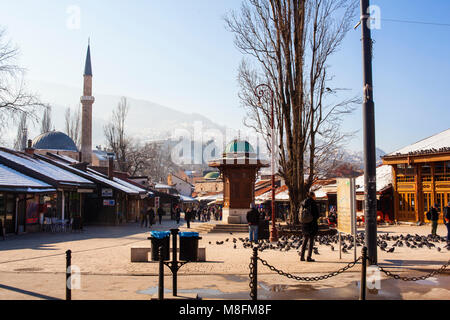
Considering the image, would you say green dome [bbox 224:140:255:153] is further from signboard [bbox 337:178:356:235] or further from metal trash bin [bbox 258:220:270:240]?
signboard [bbox 337:178:356:235]

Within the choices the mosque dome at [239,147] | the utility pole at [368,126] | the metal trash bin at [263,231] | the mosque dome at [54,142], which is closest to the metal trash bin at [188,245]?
the utility pole at [368,126]

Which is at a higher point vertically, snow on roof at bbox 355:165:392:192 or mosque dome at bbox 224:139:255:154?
mosque dome at bbox 224:139:255:154

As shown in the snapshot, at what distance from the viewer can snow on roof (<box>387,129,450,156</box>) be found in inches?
1190

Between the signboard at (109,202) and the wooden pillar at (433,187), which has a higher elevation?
the wooden pillar at (433,187)

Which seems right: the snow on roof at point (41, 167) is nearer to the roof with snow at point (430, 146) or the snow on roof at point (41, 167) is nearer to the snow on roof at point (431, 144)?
the roof with snow at point (430, 146)

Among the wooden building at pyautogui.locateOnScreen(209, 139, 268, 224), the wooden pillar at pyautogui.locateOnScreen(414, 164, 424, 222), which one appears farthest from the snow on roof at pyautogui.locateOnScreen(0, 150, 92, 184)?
the wooden pillar at pyautogui.locateOnScreen(414, 164, 424, 222)

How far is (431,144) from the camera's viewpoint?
1227 inches

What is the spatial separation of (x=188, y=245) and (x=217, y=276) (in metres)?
1.71

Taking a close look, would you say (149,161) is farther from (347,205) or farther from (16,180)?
(347,205)

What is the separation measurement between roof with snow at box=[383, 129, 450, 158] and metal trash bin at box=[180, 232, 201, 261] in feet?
74.6

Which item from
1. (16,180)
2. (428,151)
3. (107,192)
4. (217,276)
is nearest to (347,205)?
(217,276)

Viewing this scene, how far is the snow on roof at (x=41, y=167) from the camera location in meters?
26.3

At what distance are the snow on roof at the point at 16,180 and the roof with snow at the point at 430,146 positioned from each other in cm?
2329
